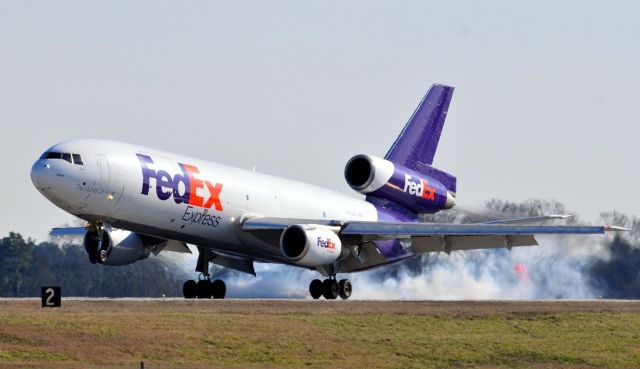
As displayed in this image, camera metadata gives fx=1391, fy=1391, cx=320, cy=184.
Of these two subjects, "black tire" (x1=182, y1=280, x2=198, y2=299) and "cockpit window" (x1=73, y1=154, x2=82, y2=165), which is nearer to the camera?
"cockpit window" (x1=73, y1=154, x2=82, y2=165)

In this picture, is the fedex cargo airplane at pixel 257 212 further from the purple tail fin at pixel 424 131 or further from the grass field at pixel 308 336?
the grass field at pixel 308 336

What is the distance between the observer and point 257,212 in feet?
171

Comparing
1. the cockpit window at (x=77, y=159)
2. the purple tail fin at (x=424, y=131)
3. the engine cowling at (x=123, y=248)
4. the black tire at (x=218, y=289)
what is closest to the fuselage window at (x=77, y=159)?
the cockpit window at (x=77, y=159)

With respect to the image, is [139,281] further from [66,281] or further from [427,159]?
[427,159]

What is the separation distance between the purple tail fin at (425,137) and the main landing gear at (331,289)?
25.8ft

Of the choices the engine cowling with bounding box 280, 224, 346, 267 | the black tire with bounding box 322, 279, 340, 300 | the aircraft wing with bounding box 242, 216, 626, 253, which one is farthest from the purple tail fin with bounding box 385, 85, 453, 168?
the engine cowling with bounding box 280, 224, 346, 267

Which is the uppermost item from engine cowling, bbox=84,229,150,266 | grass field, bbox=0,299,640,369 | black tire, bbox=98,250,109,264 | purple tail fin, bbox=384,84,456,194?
purple tail fin, bbox=384,84,456,194

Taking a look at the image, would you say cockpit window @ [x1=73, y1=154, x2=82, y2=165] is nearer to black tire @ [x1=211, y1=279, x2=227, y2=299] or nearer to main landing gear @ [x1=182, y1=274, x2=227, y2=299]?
main landing gear @ [x1=182, y1=274, x2=227, y2=299]

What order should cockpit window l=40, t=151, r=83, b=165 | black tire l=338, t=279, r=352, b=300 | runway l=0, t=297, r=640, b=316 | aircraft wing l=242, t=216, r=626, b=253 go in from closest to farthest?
runway l=0, t=297, r=640, b=316
cockpit window l=40, t=151, r=83, b=165
aircraft wing l=242, t=216, r=626, b=253
black tire l=338, t=279, r=352, b=300

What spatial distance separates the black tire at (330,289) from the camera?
53094mm

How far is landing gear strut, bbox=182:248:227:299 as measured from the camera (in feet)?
175

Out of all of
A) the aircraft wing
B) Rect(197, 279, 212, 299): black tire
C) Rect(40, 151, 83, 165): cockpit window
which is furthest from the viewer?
Answer: Rect(197, 279, 212, 299): black tire

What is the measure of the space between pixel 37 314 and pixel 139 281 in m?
34.1

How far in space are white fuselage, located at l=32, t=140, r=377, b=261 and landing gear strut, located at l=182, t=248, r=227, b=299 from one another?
4.41 feet
